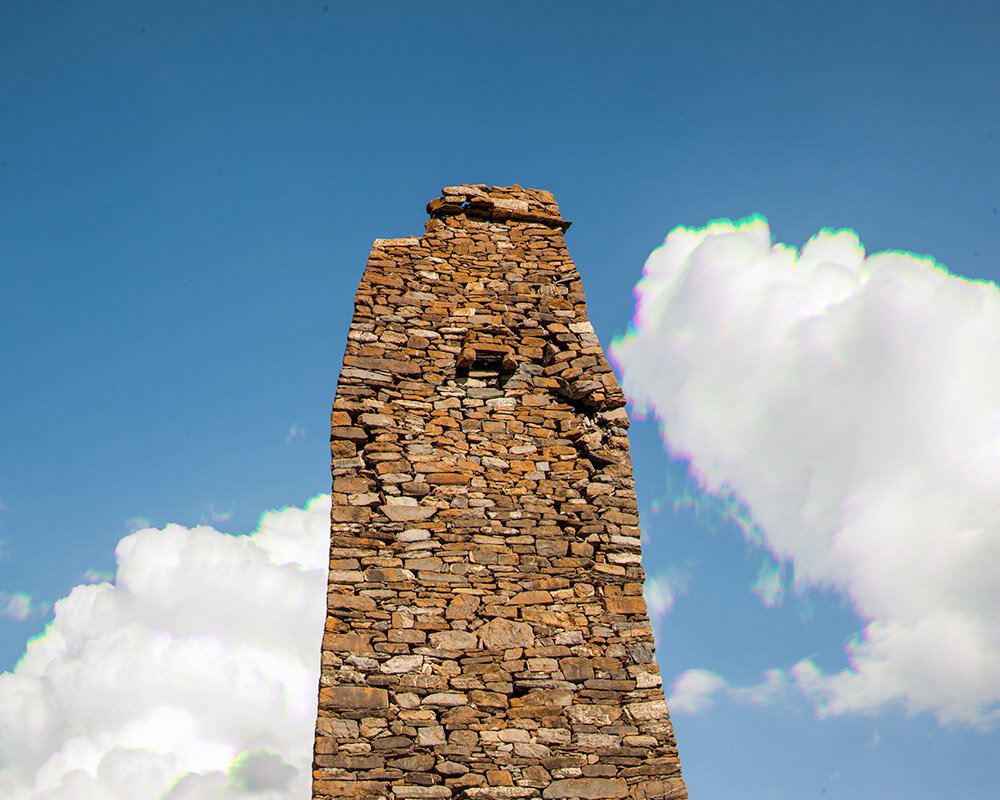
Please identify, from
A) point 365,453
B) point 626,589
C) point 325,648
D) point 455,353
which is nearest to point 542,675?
point 626,589

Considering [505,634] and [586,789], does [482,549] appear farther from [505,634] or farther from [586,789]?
[586,789]

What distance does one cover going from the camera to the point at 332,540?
6.76m

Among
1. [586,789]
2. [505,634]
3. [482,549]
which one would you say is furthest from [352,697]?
[586,789]

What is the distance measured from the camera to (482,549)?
693 centimetres

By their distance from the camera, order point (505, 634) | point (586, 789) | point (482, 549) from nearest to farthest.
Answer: point (586, 789), point (505, 634), point (482, 549)

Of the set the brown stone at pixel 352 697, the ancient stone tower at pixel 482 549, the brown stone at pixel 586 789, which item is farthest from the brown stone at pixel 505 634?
the brown stone at pixel 586 789

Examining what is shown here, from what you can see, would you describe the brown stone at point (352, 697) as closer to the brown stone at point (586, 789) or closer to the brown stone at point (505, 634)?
the brown stone at point (505, 634)

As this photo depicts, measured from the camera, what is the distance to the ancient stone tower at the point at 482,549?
6.06 m

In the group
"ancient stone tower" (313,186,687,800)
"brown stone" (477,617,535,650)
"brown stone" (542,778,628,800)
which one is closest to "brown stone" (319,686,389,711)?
"ancient stone tower" (313,186,687,800)

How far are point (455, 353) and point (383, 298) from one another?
3.23 feet

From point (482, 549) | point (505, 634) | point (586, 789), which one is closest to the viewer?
point (586, 789)

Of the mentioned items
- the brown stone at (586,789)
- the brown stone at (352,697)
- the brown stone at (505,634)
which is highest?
the brown stone at (505,634)

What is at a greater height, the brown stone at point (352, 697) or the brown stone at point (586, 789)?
the brown stone at point (352, 697)

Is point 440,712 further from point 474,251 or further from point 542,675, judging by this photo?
point 474,251
